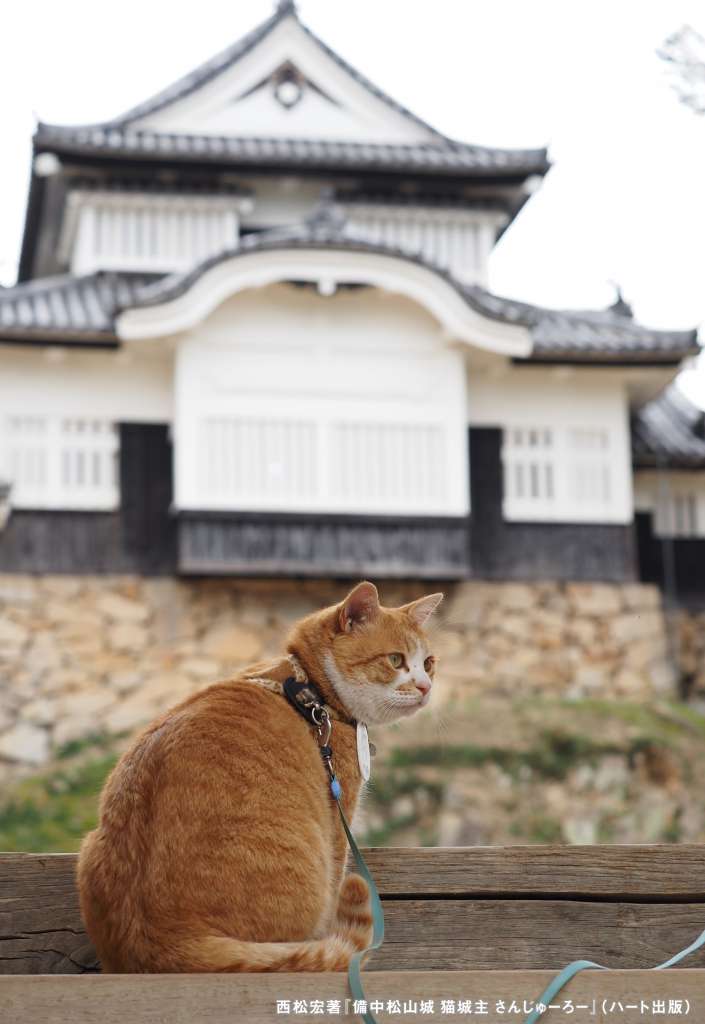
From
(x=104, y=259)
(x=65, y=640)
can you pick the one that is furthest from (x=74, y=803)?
(x=104, y=259)

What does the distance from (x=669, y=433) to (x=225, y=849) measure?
18.4 meters

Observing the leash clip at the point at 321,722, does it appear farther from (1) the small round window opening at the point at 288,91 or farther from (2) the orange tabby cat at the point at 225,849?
(1) the small round window opening at the point at 288,91

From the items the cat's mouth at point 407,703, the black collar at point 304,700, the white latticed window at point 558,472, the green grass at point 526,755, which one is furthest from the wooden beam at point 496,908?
the white latticed window at point 558,472

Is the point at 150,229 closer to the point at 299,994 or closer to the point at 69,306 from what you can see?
the point at 69,306

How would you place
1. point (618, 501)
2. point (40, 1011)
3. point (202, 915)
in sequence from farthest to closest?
point (618, 501) → point (202, 915) → point (40, 1011)

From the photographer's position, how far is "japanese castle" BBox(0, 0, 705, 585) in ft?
58.3

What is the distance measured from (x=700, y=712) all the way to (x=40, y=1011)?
59.5 ft

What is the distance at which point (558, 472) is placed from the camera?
1922 centimetres

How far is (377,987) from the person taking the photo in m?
2.23

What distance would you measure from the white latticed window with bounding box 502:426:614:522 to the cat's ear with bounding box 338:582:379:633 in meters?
15.7

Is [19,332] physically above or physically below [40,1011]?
above

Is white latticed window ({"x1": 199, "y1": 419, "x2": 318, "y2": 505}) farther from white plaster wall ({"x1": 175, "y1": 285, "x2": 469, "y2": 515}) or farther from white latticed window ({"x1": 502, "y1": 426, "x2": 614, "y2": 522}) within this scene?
white latticed window ({"x1": 502, "y1": 426, "x2": 614, "y2": 522})

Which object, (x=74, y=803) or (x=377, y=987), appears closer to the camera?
(x=377, y=987)

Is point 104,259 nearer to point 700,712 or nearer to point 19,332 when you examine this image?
point 19,332
